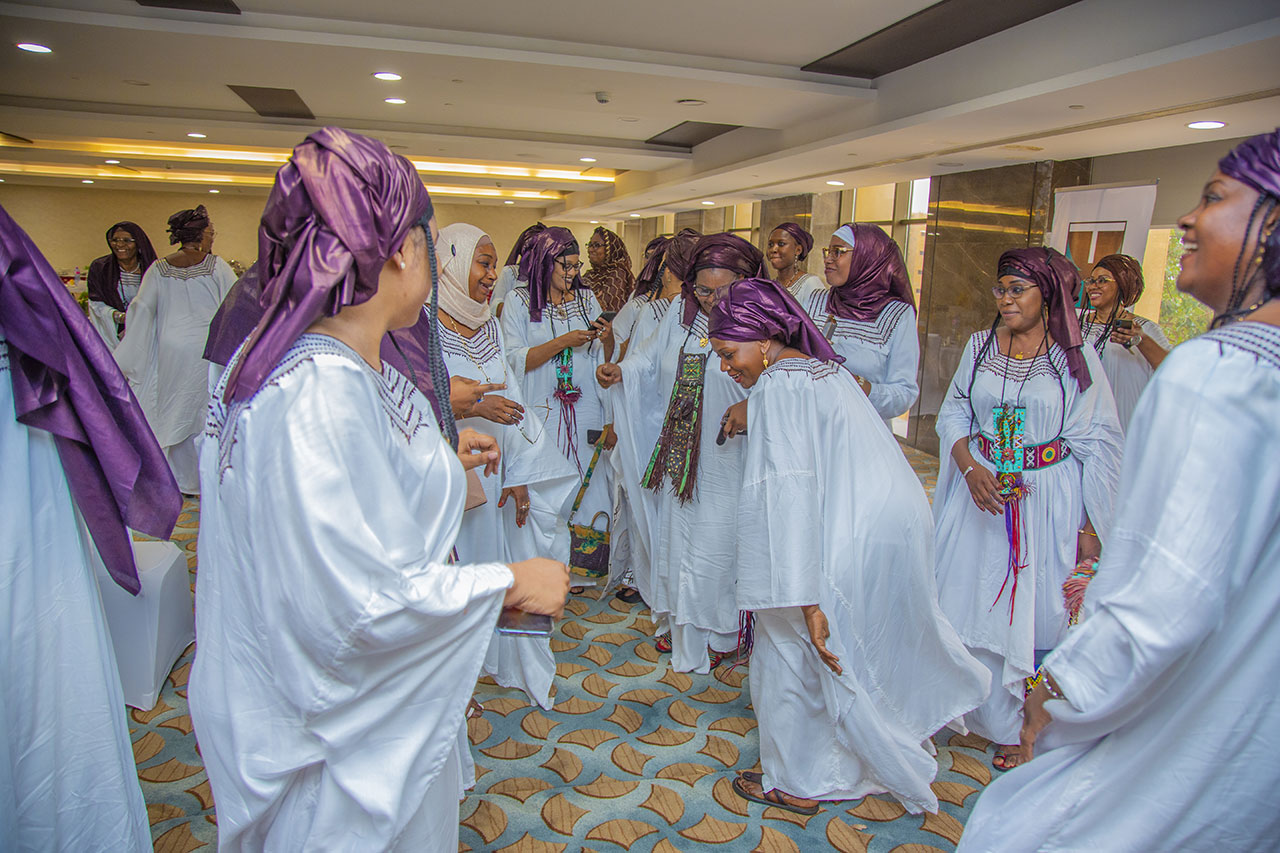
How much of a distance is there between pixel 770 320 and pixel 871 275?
171cm

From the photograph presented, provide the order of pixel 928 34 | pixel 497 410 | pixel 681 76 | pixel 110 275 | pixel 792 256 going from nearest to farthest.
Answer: pixel 497 410 → pixel 792 256 → pixel 928 34 → pixel 681 76 → pixel 110 275

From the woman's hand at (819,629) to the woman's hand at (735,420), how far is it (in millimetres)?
1101

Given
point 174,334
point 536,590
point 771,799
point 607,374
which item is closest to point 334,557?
point 536,590

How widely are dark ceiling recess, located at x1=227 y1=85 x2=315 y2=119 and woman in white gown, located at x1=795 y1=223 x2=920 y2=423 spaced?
586 centimetres

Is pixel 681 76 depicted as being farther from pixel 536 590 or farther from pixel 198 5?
pixel 536 590

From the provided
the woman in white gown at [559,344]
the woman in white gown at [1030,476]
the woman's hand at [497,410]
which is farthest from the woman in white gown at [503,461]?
the woman in white gown at [1030,476]

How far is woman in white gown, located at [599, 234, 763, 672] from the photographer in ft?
12.2

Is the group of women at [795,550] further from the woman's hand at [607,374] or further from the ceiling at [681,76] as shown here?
the ceiling at [681,76]

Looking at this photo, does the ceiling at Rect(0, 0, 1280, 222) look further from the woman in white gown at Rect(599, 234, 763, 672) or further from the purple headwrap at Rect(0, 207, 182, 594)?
the purple headwrap at Rect(0, 207, 182, 594)

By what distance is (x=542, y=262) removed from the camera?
14.2 feet

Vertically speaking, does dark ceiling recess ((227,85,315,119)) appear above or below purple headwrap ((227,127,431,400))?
above

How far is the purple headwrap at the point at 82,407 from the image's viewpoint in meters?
1.68

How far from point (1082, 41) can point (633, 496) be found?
3545 mm

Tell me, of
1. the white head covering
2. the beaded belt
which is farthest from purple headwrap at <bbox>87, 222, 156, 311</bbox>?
the beaded belt
